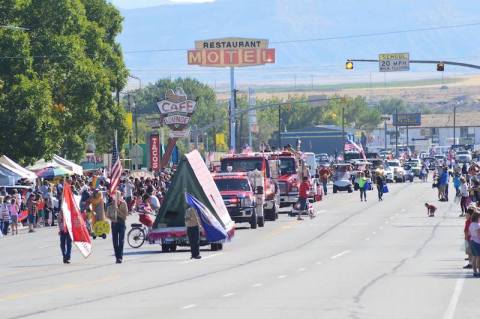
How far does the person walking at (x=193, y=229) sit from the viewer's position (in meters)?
36.5

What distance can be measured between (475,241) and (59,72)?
4622 centimetres

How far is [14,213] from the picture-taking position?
52906mm

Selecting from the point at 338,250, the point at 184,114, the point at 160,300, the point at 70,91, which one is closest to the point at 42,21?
the point at 70,91

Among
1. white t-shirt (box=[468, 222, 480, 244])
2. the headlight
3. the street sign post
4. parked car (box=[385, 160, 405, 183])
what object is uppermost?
the street sign post

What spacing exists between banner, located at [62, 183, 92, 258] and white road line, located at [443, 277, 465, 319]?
1051 centimetres

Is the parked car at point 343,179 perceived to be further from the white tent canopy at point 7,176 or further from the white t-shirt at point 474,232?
the white t-shirt at point 474,232

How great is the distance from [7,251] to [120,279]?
43.2 feet

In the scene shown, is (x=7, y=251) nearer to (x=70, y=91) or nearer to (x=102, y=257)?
(x=102, y=257)

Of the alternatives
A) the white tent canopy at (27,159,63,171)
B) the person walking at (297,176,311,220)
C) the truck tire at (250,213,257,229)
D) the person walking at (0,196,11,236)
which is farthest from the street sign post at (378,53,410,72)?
the person walking at (0,196,11,236)

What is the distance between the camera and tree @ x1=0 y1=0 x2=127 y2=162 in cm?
6712

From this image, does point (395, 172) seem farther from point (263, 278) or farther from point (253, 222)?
point (263, 278)

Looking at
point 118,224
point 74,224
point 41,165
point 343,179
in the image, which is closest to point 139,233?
point 74,224

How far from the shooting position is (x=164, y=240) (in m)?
39.5

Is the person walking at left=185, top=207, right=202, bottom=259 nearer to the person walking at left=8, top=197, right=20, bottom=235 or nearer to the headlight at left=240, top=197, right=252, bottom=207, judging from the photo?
the headlight at left=240, top=197, right=252, bottom=207
